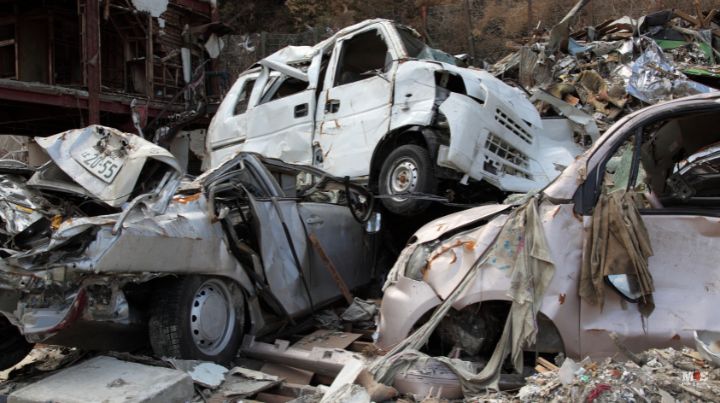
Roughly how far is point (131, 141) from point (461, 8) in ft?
54.6

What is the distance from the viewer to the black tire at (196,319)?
13.2ft

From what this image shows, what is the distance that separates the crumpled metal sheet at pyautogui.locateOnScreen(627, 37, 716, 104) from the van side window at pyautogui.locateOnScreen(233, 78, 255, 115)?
7240mm

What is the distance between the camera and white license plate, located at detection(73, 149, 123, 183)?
4.07m

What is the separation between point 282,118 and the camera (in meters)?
8.04

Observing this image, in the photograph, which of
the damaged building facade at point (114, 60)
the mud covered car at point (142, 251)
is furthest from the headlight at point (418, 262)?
the damaged building facade at point (114, 60)

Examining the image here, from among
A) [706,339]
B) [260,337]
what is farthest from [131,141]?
[706,339]

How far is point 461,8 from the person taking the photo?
19.1m

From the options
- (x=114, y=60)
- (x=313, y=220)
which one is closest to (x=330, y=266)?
(x=313, y=220)

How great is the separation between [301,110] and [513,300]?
16.4 ft

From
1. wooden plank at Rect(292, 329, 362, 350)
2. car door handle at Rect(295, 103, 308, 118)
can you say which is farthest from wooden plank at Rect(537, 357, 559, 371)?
car door handle at Rect(295, 103, 308, 118)

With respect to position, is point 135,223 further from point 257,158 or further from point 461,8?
point 461,8

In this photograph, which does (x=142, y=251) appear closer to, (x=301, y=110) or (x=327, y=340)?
(x=327, y=340)

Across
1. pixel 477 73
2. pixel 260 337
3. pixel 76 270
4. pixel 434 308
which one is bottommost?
pixel 260 337

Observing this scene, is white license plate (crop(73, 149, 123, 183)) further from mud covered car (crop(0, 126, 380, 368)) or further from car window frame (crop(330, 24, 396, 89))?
car window frame (crop(330, 24, 396, 89))
